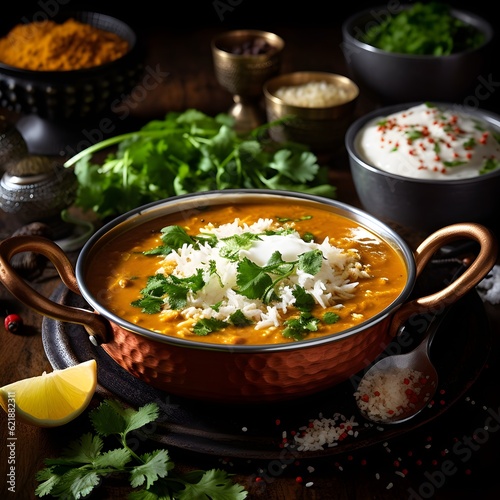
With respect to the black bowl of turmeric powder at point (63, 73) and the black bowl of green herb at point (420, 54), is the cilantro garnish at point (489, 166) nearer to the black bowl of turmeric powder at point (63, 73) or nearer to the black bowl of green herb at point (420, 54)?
the black bowl of green herb at point (420, 54)

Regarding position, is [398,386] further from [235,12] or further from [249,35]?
[235,12]

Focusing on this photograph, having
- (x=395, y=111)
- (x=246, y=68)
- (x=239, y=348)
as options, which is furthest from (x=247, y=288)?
(x=246, y=68)

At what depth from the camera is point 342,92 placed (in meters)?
4.45

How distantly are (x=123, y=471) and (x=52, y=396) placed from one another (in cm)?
33

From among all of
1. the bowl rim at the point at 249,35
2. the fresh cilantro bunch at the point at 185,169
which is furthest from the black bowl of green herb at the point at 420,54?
the fresh cilantro bunch at the point at 185,169

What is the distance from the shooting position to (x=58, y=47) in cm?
430

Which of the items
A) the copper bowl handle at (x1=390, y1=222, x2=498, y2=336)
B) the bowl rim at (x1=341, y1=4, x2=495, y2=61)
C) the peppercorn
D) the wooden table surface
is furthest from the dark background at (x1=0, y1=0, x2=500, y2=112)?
the copper bowl handle at (x1=390, y1=222, x2=498, y2=336)

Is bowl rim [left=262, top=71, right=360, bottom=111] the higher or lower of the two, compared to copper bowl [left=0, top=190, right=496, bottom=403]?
lower

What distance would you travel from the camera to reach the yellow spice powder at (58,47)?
4266 mm

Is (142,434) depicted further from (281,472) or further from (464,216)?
(464,216)

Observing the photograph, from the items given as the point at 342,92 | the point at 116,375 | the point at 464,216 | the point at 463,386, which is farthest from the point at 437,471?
the point at 342,92

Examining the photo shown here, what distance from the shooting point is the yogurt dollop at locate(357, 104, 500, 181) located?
3.55 metres

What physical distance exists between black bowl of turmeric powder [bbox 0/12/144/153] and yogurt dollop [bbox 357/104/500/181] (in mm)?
1371

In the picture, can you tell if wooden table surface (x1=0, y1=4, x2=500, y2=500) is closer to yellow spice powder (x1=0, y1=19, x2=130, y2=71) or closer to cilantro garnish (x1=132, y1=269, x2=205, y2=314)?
cilantro garnish (x1=132, y1=269, x2=205, y2=314)
